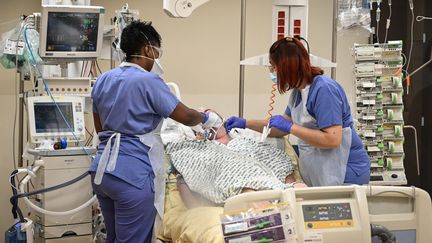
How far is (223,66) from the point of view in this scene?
477 centimetres

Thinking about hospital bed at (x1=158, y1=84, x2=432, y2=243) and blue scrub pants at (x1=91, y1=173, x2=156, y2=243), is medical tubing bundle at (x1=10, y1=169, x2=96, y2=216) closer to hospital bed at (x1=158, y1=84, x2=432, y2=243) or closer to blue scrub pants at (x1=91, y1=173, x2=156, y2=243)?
blue scrub pants at (x1=91, y1=173, x2=156, y2=243)

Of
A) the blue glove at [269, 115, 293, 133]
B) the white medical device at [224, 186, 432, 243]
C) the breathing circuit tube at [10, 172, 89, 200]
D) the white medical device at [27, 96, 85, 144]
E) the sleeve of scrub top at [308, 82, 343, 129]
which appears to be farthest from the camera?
the white medical device at [27, 96, 85, 144]

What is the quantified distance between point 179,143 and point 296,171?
0.65 metres

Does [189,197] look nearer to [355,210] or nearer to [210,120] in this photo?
[210,120]

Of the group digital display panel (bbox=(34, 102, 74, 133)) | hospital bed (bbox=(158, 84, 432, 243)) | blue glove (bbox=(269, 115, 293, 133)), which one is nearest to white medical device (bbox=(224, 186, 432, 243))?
hospital bed (bbox=(158, 84, 432, 243))

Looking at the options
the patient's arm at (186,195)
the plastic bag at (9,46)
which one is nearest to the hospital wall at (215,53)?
the plastic bag at (9,46)

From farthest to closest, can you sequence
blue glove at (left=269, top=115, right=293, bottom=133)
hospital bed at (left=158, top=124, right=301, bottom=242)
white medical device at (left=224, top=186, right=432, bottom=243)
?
blue glove at (left=269, top=115, right=293, bottom=133) → hospital bed at (left=158, top=124, right=301, bottom=242) → white medical device at (left=224, top=186, right=432, bottom=243)

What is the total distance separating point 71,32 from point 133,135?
1.23 meters

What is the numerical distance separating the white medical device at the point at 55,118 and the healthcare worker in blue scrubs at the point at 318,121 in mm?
1377

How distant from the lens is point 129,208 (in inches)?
96.7

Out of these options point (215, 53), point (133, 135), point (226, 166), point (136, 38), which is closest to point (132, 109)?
point (133, 135)

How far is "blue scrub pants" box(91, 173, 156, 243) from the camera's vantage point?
2445mm

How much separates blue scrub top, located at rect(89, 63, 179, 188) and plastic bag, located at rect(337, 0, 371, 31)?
1.44 metres

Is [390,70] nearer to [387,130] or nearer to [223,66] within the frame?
[387,130]
